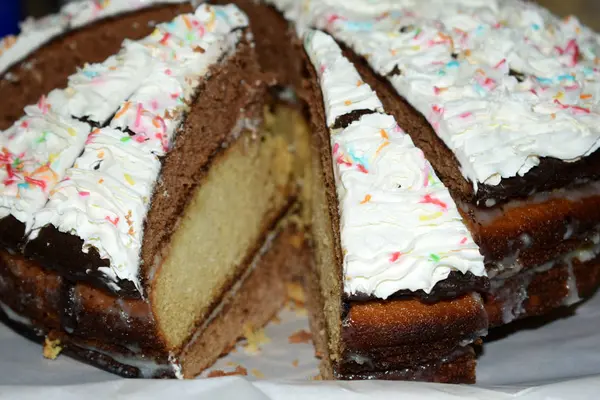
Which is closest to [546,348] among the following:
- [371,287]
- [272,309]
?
[371,287]

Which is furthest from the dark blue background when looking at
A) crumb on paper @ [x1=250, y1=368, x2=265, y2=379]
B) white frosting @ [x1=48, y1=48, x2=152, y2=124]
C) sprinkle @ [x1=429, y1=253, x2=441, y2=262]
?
sprinkle @ [x1=429, y1=253, x2=441, y2=262]

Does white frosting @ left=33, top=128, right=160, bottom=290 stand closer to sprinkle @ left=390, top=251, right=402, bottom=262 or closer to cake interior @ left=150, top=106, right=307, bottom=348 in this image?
cake interior @ left=150, top=106, right=307, bottom=348

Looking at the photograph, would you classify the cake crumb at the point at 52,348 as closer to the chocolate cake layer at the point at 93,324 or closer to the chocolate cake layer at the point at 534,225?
the chocolate cake layer at the point at 93,324

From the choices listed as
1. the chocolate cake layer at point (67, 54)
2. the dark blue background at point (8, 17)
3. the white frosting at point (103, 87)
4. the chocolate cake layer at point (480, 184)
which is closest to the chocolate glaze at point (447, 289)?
the chocolate cake layer at point (480, 184)

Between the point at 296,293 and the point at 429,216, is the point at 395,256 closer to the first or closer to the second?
the point at 429,216

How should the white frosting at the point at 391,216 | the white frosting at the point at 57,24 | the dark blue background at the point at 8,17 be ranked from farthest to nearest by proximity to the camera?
the dark blue background at the point at 8,17 → the white frosting at the point at 57,24 → the white frosting at the point at 391,216

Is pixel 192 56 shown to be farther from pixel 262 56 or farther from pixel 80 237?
pixel 80 237
